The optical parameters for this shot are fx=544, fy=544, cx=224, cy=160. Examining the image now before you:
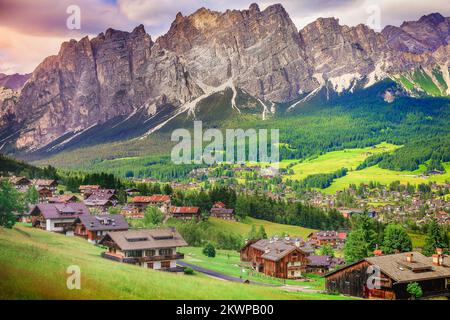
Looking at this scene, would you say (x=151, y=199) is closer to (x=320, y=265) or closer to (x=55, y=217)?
(x=55, y=217)

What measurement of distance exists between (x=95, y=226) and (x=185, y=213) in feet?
113

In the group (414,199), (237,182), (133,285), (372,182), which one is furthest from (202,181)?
(133,285)

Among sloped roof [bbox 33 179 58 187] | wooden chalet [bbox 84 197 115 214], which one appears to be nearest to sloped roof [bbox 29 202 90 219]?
wooden chalet [bbox 84 197 115 214]

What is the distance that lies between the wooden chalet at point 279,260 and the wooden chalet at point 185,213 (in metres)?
24.0

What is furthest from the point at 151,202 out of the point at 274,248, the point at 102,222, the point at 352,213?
the point at 352,213

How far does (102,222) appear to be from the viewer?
53.6 metres

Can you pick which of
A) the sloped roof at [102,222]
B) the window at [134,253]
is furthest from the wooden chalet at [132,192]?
the window at [134,253]

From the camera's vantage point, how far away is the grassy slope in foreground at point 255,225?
8382cm

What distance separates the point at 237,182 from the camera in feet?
534

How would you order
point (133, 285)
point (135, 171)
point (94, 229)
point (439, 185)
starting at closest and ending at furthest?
point (133, 285) < point (94, 229) < point (439, 185) < point (135, 171)

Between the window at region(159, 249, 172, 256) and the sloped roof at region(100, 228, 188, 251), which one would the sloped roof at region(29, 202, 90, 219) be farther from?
the window at region(159, 249, 172, 256)

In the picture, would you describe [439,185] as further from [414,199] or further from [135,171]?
[135,171]

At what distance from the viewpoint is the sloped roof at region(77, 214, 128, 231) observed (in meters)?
52.2

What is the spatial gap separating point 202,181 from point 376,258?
132388mm
